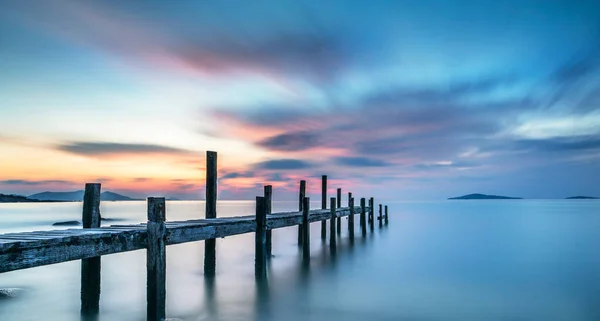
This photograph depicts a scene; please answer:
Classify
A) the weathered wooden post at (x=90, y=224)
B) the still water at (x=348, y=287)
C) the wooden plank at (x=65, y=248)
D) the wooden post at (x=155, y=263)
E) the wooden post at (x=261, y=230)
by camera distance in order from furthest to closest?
1. the wooden post at (x=261, y=230)
2. the still water at (x=348, y=287)
3. the weathered wooden post at (x=90, y=224)
4. the wooden post at (x=155, y=263)
5. the wooden plank at (x=65, y=248)

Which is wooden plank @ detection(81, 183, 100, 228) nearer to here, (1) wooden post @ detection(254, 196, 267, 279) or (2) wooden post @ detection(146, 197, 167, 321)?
(2) wooden post @ detection(146, 197, 167, 321)

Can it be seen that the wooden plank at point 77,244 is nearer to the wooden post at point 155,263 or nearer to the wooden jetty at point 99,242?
the wooden jetty at point 99,242

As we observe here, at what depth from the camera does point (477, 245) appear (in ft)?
66.4

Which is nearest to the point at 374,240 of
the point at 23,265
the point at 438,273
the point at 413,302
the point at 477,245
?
the point at 477,245

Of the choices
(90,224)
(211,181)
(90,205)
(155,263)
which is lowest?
(155,263)

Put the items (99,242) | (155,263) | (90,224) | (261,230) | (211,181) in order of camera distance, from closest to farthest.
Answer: (99,242), (155,263), (90,224), (261,230), (211,181)

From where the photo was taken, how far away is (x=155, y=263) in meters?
6.23

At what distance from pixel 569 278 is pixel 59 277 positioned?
14.8 meters

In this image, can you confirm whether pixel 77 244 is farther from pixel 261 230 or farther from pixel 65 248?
pixel 261 230

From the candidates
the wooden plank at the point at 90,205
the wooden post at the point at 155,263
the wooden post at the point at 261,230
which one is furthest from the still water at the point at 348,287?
the wooden plank at the point at 90,205

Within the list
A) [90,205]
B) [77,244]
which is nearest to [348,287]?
[90,205]

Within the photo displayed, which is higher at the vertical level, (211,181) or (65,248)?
(211,181)

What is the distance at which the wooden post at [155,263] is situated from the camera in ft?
20.5

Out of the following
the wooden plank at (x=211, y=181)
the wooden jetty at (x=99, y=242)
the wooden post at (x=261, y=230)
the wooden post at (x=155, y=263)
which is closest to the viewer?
the wooden jetty at (x=99, y=242)
